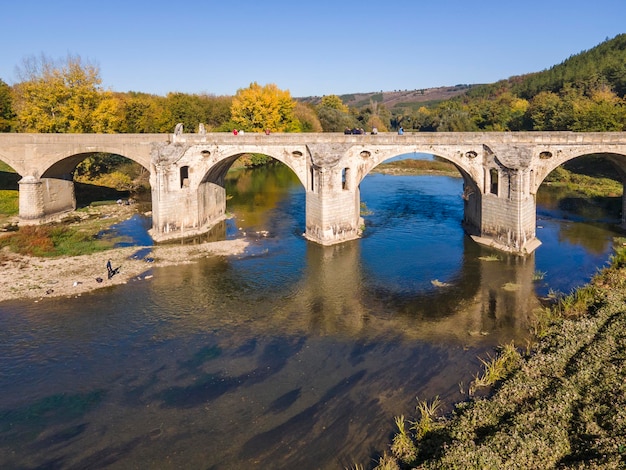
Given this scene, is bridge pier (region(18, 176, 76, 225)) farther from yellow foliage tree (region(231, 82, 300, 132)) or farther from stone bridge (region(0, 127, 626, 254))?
yellow foliage tree (region(231, 82, 300, 132))

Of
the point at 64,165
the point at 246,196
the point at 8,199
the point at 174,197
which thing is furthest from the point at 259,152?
the point at 8,199

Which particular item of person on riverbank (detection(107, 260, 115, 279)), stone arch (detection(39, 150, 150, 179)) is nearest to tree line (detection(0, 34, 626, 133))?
stone arch (detection(39, 150, 150, 179))

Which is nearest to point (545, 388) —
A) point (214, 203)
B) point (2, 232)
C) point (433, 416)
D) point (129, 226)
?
point (433, 416)

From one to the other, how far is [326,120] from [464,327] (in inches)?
2984

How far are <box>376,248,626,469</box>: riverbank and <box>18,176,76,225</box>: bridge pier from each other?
114ft

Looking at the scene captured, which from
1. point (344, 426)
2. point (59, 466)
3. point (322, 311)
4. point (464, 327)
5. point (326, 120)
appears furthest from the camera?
point (326, 120)

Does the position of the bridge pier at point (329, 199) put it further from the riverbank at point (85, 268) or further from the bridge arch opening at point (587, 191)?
the bridge arch opening at point (587, 191)

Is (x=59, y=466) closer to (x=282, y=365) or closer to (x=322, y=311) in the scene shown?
(x=282, y=365)

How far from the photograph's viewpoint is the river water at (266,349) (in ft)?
44.6

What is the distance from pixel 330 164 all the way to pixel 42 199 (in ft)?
76.2

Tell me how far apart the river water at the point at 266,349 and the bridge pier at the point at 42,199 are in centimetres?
1655

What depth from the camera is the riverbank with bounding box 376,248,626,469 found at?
11164 mm

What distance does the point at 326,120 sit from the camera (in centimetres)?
9188

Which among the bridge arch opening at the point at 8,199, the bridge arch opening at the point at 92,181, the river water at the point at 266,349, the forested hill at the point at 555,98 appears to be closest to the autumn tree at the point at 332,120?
the forested hill at the point at 555,98
